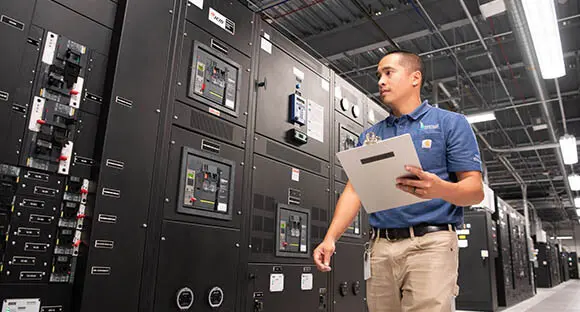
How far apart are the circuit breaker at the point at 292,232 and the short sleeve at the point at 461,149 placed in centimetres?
172

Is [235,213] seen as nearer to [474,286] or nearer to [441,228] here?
[441,228]

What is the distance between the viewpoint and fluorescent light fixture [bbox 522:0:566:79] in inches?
155

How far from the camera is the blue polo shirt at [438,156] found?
1.56 m

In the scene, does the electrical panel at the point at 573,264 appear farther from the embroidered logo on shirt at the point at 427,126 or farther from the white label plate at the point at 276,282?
the embroidered logo on shirt at the point at 427,126

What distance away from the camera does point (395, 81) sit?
1790 mm

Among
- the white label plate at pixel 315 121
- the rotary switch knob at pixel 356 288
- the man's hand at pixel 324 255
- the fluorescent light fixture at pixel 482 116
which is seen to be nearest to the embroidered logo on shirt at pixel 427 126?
the man's hand at pixel 324 255

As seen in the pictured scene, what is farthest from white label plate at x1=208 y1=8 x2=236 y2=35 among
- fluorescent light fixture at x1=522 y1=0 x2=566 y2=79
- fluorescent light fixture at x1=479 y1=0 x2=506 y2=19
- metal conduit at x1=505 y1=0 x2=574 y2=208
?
metal conduit at x1=505 y1=0 x2=574 y2=208

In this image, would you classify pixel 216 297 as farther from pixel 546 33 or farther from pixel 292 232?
pixel 546 33

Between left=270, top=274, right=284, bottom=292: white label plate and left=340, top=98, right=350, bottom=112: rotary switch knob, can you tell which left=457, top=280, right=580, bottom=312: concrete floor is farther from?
left=270, top=274, right=284, bottom=292: white label plate

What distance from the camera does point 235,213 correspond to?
2.72 meters

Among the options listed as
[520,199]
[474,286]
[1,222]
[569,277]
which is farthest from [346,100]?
[569,277]

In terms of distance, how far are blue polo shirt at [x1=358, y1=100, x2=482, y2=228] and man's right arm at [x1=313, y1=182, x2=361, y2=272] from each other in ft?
0.43

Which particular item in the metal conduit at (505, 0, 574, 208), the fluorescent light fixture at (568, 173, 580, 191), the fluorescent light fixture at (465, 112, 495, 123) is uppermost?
the metal conduit at (505, 0, 574, 208)

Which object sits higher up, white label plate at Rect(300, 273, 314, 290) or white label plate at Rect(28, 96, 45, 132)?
Result: white label plate at Rect(28, 96, 45, 132)
